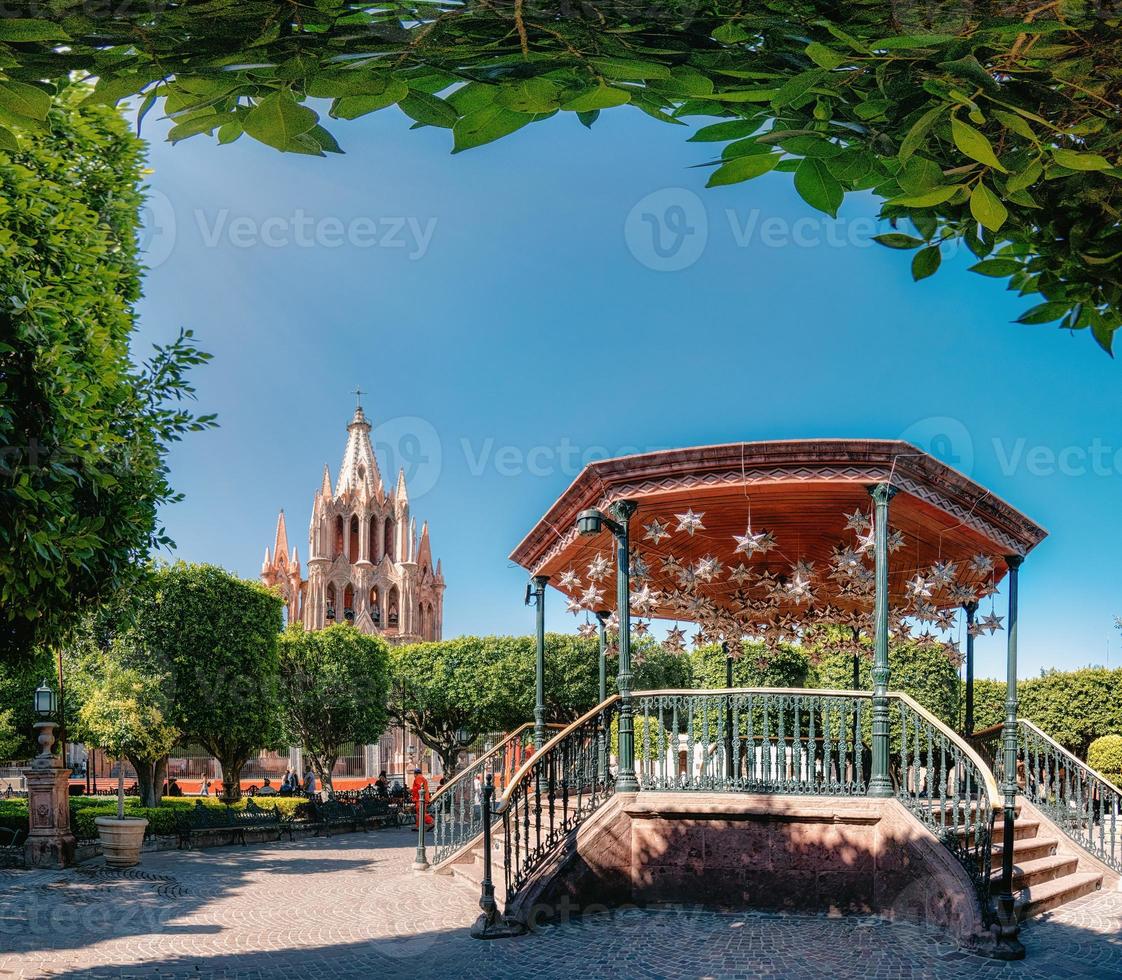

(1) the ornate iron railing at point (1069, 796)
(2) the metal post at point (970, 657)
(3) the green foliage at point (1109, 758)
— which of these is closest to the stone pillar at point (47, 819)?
(2) the metal post at point (970, 657)

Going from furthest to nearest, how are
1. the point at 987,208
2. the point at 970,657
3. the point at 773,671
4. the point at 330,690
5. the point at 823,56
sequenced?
the point at 330,690 → the point at 773,671 → the point at 970,657 → the point at 987,208 → the point at 823,56

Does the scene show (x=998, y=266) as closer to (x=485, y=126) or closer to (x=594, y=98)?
(x=594, y=98)

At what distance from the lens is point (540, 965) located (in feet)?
25.0

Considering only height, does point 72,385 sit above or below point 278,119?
above

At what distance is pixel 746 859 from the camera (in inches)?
358

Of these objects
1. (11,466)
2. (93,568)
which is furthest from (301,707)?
(11,466)

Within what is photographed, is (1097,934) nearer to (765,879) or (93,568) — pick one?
(765,879)

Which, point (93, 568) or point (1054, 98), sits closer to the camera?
point (1054, 98)

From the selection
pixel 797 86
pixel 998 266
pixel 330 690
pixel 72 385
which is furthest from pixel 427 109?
pixel 330 690

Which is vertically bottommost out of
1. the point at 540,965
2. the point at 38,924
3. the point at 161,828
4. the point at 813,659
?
the point at 161,828

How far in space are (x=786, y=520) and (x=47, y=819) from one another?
14195mm

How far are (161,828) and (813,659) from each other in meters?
14.8

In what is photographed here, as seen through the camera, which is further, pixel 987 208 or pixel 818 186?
pixel 818 186

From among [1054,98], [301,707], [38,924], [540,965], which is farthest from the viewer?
[301,707]
